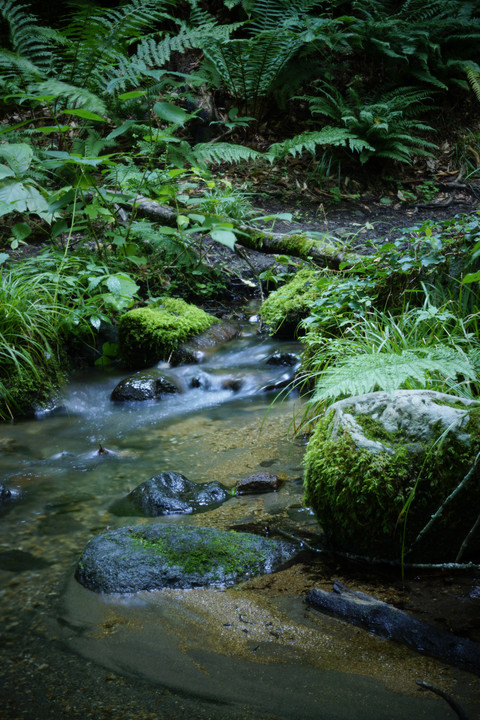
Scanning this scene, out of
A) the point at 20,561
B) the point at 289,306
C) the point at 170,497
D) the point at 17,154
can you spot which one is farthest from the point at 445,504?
the point at 17,154

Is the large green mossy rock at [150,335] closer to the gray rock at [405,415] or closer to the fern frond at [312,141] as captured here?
the gray rock at [405,415]

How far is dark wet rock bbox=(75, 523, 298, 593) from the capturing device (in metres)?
1.95

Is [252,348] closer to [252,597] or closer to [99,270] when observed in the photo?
[99,270]

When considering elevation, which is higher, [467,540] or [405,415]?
[405,415]

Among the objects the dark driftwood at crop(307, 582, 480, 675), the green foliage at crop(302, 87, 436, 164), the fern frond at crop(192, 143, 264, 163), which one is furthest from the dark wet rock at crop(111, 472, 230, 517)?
the green foliage at crop(302, 87, 436, 164)

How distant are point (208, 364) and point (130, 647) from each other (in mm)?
3494

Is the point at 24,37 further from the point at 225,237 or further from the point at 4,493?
the point at 4,493

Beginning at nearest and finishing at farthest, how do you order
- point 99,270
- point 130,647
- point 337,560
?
point 130,647, point 337,560, point 99,270

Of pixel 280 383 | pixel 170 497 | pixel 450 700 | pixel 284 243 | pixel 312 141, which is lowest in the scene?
pixel 280 383

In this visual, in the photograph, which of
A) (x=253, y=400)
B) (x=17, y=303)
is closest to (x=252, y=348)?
(x=253, y=400)

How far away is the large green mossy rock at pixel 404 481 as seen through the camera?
1.99 meters

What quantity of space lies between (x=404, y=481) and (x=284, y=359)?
9.35 feet

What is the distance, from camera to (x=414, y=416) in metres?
2.12

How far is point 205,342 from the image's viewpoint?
5.20 metres
